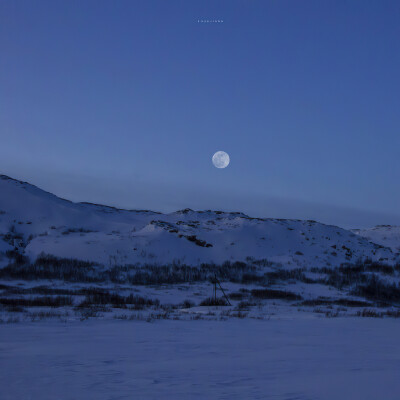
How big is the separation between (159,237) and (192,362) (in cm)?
3240

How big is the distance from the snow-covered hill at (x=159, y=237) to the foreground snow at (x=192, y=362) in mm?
23648

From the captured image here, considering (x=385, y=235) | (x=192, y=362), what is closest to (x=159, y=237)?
(x=192, y=362)

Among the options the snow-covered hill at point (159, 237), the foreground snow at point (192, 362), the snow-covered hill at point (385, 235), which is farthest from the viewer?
the snow-covered hill at point (385, 235)

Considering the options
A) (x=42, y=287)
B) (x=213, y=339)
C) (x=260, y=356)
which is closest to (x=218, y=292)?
(x=42, y=287)

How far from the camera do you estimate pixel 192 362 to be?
5.80 m

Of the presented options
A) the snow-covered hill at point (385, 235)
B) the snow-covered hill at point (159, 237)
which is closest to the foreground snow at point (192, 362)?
the snow-covered hill at point (159, 237)

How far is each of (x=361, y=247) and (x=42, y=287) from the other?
3589 cm

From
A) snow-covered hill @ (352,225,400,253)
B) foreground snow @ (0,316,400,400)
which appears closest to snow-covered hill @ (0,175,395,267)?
snow-covered hill @ (352,225,400,253)

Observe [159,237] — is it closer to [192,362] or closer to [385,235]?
[192,362]

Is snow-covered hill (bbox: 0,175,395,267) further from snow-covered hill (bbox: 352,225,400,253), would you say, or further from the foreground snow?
the foreground snow

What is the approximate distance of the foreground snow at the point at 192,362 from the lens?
4.14 metres

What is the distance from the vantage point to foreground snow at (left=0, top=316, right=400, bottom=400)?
13.6 feet

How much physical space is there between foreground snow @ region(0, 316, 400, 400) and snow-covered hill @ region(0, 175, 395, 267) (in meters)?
23.6

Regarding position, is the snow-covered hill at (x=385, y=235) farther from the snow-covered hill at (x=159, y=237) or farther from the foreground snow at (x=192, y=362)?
the foreground snow at (x=192, y=362)
